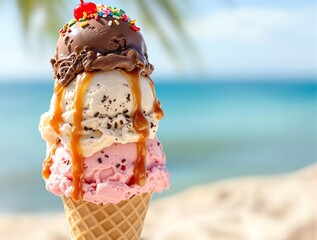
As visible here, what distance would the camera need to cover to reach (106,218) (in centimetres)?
218

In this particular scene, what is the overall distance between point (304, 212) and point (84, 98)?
3.12 meters

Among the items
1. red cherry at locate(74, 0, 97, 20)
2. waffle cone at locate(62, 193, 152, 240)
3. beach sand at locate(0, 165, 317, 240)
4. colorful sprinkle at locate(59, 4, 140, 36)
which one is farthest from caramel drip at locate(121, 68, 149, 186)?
beach sand at locate(0, 165, 317, 240)

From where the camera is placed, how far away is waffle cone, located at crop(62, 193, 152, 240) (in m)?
2.17

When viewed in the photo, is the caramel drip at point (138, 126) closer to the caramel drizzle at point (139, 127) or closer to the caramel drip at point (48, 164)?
the caramel drizzle at point (139, 127)

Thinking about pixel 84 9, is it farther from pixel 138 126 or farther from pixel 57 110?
pixel 138 126

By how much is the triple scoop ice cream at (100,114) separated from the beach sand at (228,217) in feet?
7.29

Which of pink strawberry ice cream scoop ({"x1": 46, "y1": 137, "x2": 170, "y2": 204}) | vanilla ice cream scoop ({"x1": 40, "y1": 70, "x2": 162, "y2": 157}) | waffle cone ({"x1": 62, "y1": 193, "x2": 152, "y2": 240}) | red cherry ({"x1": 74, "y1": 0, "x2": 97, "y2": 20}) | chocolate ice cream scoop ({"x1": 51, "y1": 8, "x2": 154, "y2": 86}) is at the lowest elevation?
waffle cone ({"x1": 62, "y1": 193, "x2": 152, "y2": 240})

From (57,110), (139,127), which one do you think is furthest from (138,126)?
(57,110)

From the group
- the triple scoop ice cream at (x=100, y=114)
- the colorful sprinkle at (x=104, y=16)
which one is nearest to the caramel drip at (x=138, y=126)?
the triple scoop ice cream at (x=100, y=114)

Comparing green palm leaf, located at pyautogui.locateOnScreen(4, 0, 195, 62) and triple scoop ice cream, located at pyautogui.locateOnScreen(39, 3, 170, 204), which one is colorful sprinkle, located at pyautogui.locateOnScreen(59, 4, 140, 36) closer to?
triple scoop ice cream, located at pyautogui.locateOnScreen(39, 3, 170, 204)

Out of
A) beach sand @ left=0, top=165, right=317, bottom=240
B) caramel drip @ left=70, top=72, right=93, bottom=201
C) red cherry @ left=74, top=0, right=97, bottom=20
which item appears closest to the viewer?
caramel drip @ left=70, top=72, right=93, bottom=201

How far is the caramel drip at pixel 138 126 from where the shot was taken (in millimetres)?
2115

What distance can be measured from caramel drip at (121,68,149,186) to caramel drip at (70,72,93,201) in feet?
0.60

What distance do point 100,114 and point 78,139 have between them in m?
0.14
